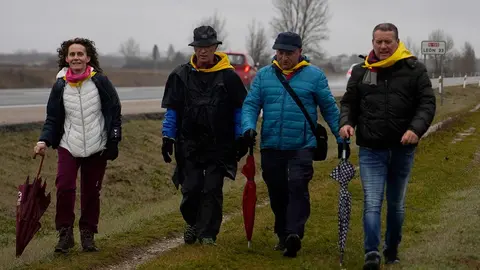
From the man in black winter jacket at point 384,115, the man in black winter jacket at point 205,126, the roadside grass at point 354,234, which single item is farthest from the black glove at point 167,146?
the man in black winter jacket at point 384,115

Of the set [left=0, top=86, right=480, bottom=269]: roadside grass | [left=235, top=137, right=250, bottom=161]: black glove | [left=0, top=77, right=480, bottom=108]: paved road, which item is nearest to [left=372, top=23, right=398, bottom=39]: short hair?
[left=235, top=137, right=250, bottom=161]: black glove

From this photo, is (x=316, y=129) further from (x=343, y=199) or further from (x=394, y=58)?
(x=394, y=58)

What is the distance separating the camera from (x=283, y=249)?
23.5ft

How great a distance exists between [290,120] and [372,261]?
1465mm

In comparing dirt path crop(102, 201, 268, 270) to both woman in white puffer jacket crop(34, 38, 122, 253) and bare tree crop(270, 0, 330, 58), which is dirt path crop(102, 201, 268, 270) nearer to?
woman in white puffer jacket crop(34, 38, 122, 253)

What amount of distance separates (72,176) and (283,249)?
201 centimetres

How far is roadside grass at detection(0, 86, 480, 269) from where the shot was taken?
724 centimetres

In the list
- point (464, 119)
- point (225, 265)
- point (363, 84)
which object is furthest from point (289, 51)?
point (464, 119)

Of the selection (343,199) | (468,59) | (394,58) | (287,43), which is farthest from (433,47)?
(468,59)

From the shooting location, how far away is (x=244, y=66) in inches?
1022

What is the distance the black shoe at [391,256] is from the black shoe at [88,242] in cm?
265

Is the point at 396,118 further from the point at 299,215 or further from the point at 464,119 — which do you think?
the point at 464,119

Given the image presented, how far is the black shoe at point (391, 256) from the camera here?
6.43 meters

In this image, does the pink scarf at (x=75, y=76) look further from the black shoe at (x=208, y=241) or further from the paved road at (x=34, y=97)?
the paved road at (x=34, y=97)
